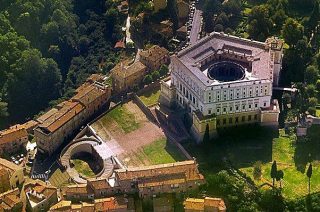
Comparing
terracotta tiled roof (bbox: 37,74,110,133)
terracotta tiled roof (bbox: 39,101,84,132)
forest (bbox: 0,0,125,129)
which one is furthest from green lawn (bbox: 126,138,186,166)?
forest (bbox: 0,0,125,129)

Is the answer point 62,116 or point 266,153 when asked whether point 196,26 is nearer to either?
point 62,116

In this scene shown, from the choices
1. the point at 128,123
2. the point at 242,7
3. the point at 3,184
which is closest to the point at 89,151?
the point at 128,123

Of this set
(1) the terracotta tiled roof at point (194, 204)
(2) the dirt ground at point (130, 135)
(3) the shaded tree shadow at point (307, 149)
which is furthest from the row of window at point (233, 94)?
(1) the terracotta tiled roof at point (194, 204)

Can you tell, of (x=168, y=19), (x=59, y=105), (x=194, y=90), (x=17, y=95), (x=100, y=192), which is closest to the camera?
(x=100, y=192)

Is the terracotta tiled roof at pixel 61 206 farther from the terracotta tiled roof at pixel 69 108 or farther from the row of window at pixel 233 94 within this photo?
the row of window at pixel 233 94

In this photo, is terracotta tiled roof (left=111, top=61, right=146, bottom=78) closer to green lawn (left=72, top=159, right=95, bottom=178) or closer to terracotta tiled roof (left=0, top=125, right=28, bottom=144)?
green lawn (left=72, top=159, right=95, bottom=178)

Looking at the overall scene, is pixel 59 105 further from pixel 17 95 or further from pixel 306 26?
pixel 306 26
